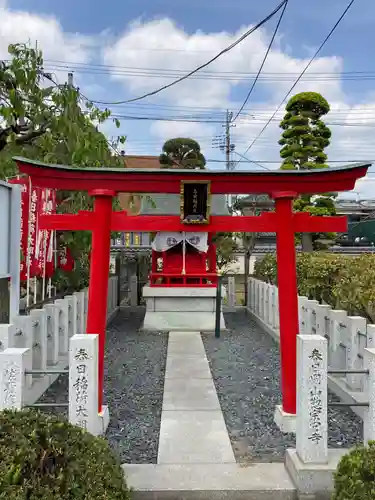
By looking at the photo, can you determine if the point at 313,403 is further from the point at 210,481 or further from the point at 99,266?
the point at 99,266

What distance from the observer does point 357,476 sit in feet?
7.19

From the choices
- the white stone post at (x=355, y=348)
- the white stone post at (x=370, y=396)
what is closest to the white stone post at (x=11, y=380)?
the white stone post at (x=370, y=396)

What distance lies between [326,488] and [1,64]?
6362 millimetres

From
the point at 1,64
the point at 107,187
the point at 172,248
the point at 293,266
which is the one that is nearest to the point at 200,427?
the point at 293,266

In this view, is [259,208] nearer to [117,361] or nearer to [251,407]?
[117,361]

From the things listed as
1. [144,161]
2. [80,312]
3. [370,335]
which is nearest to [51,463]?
[370,335]

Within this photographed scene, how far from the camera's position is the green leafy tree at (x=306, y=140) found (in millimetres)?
16906

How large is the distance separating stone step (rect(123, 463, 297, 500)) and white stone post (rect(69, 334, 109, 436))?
0.55m

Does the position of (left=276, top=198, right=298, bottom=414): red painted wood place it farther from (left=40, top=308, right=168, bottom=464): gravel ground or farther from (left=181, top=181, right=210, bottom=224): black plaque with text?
(left=40, top=308, right=168, bottom=464): gravel ground

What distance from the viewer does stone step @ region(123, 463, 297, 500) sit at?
131 inches

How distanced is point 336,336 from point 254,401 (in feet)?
5.22

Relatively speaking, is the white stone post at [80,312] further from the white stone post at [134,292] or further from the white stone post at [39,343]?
the white stone post at [134,292]

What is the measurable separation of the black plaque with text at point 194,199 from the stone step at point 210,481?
2.74m

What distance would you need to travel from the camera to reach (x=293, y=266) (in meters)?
4.99
